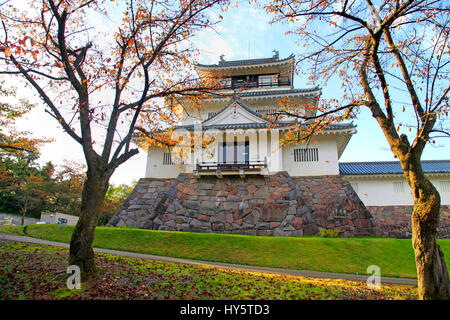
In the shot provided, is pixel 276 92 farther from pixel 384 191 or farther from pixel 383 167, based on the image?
pixel 384 191

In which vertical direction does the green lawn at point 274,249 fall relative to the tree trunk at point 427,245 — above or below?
below

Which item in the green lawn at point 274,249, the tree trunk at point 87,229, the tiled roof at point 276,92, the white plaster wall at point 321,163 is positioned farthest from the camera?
the tiled roof at point 276,92

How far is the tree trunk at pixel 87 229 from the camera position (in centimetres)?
602

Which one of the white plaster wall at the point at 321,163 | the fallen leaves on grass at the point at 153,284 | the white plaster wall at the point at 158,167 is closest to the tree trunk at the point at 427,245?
the fallen leaves on grass at the point at 153,284

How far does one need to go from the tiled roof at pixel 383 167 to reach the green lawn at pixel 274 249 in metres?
6.70

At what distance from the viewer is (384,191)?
19266mm

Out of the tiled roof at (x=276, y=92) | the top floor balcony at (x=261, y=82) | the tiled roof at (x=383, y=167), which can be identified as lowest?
the tiled roof at (x=383, y=167)

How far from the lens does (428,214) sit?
17.9 feet

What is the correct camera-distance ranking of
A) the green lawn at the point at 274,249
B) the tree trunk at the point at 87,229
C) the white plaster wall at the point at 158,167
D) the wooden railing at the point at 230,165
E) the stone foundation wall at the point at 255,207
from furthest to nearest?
the white plaster wall at the point at 158,167
the wooden railing at the point at 230,165
the stone foundation wall at the point at 255,207
the green lawn at the point at 274,249
the tree trunk at the point at 87,229

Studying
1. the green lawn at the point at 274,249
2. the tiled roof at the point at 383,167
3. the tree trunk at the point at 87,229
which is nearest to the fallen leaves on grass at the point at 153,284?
the tree trunk at the point at 87,229

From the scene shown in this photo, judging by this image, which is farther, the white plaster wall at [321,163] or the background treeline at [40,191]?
the background treeline at [40,191]

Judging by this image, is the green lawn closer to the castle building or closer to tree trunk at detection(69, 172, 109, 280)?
the castle building

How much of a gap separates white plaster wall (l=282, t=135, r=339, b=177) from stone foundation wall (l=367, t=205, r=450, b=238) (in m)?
4.88

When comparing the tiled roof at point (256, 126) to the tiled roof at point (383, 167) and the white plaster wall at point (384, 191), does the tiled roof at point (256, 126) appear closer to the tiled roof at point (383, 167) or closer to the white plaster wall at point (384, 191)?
the tiled roof at point (383, 167)
